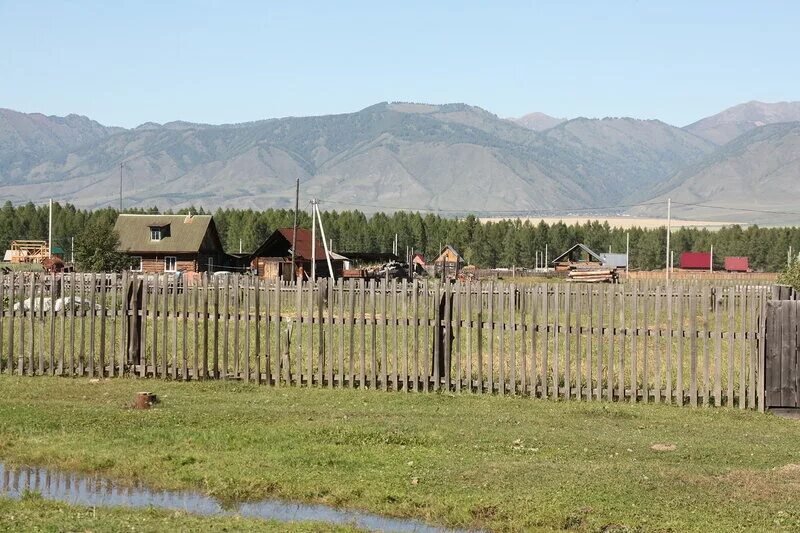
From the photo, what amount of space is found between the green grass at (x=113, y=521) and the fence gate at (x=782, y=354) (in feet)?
34.4

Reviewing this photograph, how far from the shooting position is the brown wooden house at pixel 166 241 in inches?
4114

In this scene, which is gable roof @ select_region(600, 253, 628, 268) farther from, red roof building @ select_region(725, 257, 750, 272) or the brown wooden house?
the brown wooden house

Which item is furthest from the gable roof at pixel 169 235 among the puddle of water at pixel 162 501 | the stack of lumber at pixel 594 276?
the puddle of water at pixel 162 501

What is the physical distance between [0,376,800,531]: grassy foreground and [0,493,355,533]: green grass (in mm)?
222

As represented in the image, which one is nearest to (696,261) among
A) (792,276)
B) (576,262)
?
(576,262)

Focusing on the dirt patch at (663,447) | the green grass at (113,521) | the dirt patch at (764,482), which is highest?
the dirt patch at (663,447)

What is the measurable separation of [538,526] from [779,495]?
9.90 ft

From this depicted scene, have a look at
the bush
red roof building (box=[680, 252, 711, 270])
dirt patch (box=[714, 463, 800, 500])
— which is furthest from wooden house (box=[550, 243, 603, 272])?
dirt patch (box=[714, 463, 800, 500])

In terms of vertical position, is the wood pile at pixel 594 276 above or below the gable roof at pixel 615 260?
below

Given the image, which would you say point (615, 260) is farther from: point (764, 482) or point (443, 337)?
point (764, 482)

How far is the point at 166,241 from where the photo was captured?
345ft

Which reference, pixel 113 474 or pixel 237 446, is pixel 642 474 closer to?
pixel 237 446

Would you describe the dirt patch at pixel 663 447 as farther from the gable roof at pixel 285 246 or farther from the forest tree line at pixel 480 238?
the forest tree line at pixel 480 238

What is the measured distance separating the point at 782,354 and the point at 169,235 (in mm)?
90847
